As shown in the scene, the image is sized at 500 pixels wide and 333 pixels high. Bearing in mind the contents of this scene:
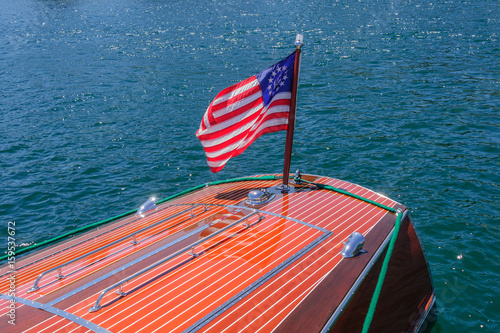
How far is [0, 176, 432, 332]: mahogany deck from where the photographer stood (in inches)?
218

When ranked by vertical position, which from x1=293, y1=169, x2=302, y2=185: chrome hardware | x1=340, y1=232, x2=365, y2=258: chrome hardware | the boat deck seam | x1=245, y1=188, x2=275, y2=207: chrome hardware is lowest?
x1=340, y1=232, x2=365, y2=258: chrome hardware

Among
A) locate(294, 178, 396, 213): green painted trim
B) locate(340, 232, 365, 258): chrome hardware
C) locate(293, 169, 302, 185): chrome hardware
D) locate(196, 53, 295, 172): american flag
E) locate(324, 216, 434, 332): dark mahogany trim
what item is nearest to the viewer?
Result: locate(324, 216, 434, 332): dark mahogany trim

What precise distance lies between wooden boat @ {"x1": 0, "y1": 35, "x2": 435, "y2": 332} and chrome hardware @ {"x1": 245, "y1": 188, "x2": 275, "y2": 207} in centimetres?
2

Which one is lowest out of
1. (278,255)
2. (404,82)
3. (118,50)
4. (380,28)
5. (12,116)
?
(278,255)

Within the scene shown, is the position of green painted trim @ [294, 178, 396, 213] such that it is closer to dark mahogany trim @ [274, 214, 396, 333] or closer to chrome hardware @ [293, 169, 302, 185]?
chrome hardware @ [293, 169, 302, 185]

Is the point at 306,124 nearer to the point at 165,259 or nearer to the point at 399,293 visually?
the point at 399,293

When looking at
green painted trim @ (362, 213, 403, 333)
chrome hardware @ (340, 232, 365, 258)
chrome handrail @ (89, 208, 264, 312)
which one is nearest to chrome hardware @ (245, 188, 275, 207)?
chrome handrail @ (89, 208, 264, 312)

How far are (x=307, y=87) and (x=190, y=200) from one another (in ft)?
56.3

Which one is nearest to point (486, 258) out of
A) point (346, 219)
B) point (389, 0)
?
point (346, 219)

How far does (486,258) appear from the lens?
10.9 metres

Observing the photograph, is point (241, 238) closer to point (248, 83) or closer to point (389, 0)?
point (248, 83)

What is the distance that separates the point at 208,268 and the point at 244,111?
3.44 m

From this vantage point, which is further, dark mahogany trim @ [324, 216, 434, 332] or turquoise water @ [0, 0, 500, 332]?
turquoise water @ [0, 0, 500, 332]

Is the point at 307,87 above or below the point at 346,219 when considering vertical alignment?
above
